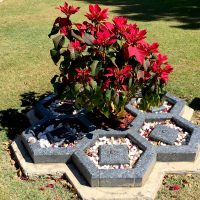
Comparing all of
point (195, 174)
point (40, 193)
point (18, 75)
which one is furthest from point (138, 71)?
point (18, 75)

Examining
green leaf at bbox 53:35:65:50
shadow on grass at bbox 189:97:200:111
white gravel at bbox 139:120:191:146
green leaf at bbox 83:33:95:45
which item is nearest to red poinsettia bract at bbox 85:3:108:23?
green leaf at bbox 83:33:95:45

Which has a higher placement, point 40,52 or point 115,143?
point 40,52

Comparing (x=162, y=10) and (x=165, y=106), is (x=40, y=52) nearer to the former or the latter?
(x=165, y=106)

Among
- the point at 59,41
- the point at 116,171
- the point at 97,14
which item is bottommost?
the point at 116,171

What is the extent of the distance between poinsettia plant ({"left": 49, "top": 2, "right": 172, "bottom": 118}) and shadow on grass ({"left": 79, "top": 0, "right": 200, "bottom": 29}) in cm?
799

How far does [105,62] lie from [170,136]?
1751 millimetres

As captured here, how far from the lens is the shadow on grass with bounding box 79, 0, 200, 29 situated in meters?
13.7

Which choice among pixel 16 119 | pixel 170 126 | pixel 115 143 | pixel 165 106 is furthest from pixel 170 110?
pixel 16 119

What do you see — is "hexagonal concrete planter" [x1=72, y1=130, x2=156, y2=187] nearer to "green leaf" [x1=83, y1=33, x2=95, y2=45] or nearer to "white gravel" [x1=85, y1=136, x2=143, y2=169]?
"white gravel" [x1=85, y1=136, x2=143, y2=169]

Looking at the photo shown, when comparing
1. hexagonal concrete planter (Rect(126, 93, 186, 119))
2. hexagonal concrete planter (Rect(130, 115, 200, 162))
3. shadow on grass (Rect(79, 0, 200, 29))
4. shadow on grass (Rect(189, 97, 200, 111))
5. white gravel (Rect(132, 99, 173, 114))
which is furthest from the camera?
shadow on grass (Rect(79, 0, 200, 29))

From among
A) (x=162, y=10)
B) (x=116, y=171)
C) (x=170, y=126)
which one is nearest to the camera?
(x=116, y=171)

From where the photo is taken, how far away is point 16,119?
22.4ft

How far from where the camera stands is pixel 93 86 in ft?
16.9

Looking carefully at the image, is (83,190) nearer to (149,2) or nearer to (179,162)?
(179,162)
